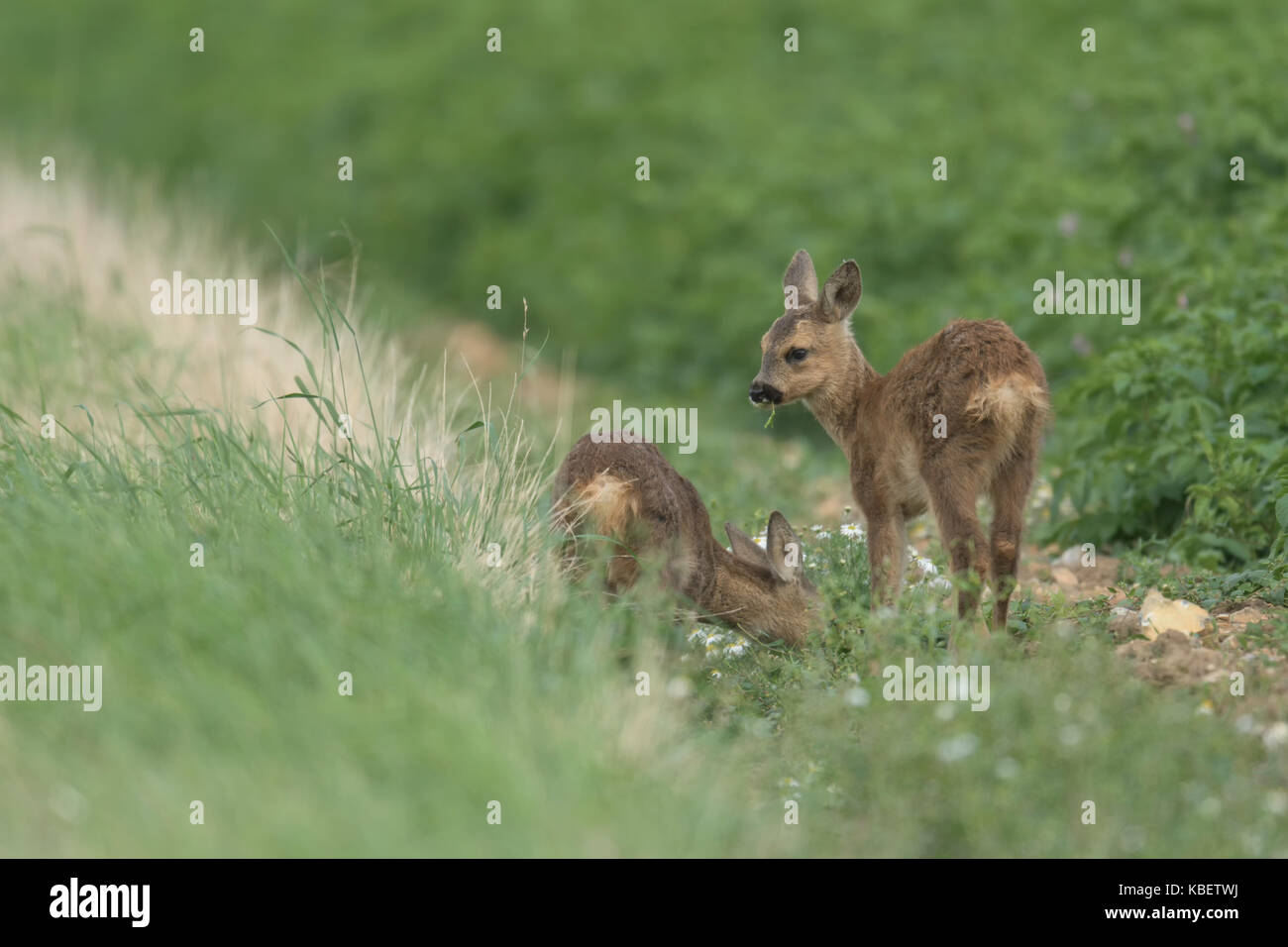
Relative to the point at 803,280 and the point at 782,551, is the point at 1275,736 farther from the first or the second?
the point at 803,280

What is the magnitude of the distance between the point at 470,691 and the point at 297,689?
52 cm

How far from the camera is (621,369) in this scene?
14.2 m

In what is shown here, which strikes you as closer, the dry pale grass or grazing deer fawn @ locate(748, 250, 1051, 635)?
grazing deer fawn @ locate(748, 250, 1051, 635)

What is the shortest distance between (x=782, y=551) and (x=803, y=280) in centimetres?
129

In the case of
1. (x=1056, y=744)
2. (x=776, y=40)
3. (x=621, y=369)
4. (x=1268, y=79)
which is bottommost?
(x=1056, y=744)

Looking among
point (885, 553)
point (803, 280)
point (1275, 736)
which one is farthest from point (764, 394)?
point (1275, 736)

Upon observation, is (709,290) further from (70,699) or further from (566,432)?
(70,699)

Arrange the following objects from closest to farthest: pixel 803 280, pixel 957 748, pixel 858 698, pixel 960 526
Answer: pixel 957 748 < pixel 858 698 < pixel 960 526 < pixel 803 280

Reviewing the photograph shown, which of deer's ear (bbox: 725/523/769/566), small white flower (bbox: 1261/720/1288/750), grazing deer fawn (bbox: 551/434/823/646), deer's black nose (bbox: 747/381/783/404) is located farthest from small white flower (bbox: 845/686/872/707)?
deer's black nose (bbox: 747/381/783/404)

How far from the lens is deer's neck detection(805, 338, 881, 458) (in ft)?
22.8

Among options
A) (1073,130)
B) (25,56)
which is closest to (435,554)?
(1073,130)

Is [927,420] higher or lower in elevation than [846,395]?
lower

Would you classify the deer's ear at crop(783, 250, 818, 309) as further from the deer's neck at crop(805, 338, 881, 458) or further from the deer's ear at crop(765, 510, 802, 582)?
the deer's ear at crop(765, 510, 802, 582)

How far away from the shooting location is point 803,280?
720cm
